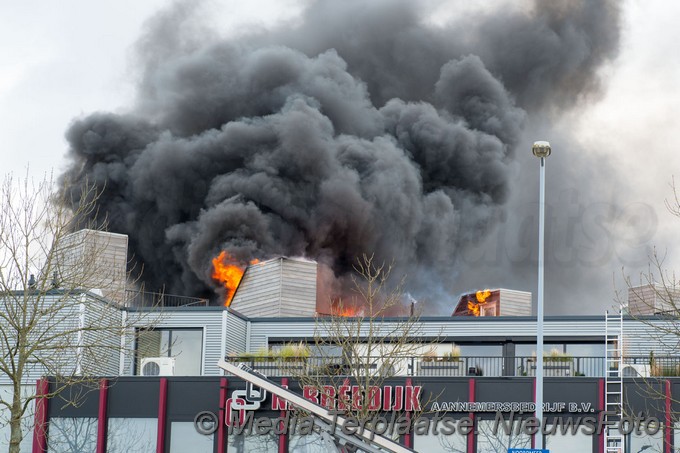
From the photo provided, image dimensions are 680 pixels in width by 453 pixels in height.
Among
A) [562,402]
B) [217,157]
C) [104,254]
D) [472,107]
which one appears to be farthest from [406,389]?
[472,107]

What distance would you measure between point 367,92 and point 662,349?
73078mm

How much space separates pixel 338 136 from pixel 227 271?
964 inches

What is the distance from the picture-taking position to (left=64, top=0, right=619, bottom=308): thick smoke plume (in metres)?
90.4

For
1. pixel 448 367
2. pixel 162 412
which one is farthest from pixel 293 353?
pixel 448 367

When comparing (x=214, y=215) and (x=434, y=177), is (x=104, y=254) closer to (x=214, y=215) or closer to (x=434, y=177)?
(x=214, y=215)

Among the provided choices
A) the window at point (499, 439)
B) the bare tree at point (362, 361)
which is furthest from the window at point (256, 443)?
the window at point (499, 439)

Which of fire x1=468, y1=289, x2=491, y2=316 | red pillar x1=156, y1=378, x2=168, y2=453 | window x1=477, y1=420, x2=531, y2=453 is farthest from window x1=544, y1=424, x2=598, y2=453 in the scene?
fire x1=468, y1=289, x2=491, y2=316

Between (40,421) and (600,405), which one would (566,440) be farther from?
(40,421)

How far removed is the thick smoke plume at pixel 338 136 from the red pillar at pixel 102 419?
42175 millimetres

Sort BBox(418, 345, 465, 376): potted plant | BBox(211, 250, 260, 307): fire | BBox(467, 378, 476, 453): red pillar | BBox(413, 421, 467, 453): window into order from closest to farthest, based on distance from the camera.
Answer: BBox(467, 378, 476, 453): red pillar
BBox(413, 421, 467, 453): window
BBox(418, 345, 465, 376): potted plant
BBox(211, 250, 260, 307): fire

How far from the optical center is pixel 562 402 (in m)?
34.9

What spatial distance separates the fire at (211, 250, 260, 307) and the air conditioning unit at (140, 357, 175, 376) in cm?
3745

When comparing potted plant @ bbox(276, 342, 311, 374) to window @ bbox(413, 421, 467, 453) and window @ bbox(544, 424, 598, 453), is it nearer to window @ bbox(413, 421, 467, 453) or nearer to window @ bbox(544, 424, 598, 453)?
window @ bbox(413, 421, 467, 453)

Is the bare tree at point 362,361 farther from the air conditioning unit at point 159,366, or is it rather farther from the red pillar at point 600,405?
the red pillar at point 600,405
